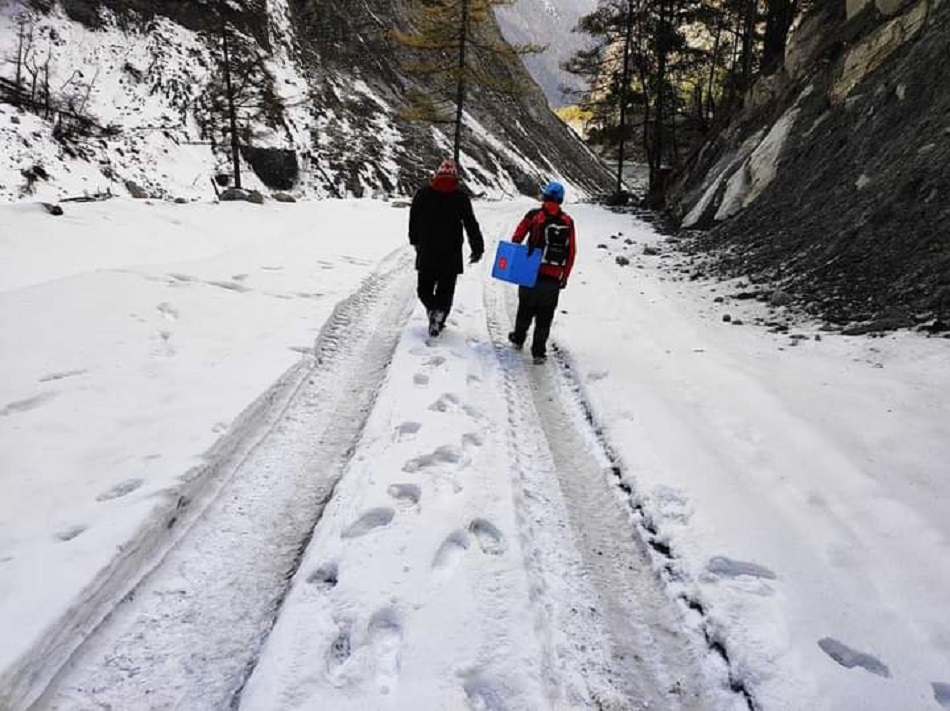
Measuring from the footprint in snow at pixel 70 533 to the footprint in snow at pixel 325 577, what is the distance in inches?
45.1

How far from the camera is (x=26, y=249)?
312 inches

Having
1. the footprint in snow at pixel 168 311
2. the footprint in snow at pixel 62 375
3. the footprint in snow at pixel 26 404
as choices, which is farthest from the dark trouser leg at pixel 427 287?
the footprint in snow at pixel 26 404

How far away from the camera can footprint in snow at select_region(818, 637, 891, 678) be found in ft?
7.60

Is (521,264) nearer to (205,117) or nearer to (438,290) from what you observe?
(438,290)

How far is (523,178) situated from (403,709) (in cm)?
4163

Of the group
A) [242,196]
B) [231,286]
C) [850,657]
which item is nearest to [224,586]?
[850,657]

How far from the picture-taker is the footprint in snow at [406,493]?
10.8 feet

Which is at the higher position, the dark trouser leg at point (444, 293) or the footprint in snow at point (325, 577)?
the dark trouser leg at point (444, 293)

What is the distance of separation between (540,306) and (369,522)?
3.51 meters

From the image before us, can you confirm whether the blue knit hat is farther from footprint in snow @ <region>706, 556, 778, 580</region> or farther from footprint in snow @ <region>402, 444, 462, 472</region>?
footprint in snow @ <region>706, 556, 778, 580</region>

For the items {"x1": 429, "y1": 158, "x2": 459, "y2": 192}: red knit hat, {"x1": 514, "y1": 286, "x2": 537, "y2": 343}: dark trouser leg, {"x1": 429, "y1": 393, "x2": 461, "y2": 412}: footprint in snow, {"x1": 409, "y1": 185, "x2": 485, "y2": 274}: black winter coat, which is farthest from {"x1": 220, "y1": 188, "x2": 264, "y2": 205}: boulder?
{"x1": 429, "y1": 393, "x2": 461, "y2": 412}: footprint in snow

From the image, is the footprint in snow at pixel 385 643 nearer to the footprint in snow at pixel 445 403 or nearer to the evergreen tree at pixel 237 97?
the footprint in snow at pixel 445 403

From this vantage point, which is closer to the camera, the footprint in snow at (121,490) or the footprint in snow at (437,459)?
the footprint in snow at (121,490)

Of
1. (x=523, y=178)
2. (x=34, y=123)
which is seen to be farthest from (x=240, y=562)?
(x=523, y=178)
